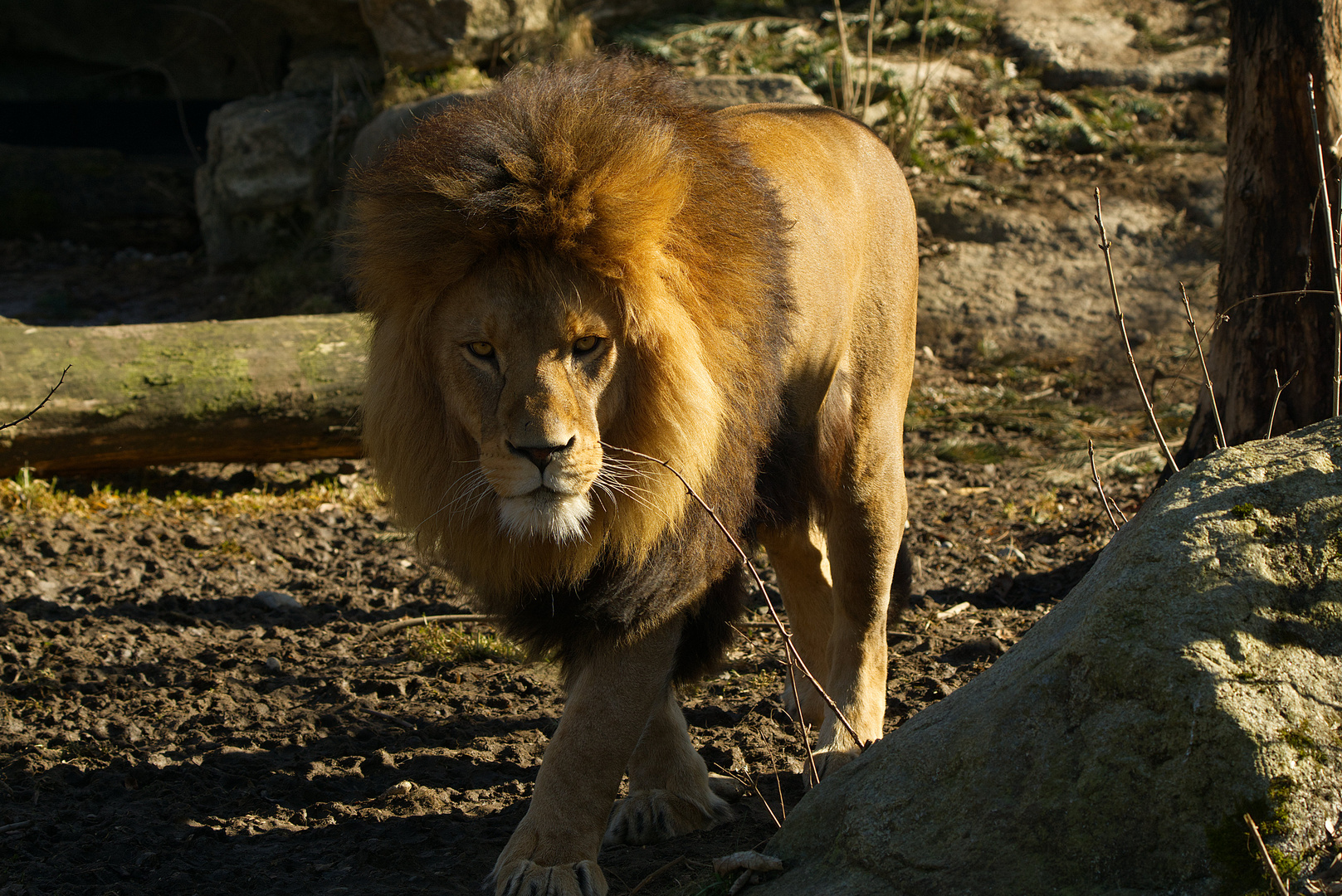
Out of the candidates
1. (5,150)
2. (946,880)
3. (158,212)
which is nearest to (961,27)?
(158,212)

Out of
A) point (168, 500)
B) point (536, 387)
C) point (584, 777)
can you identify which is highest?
point (536, 387)

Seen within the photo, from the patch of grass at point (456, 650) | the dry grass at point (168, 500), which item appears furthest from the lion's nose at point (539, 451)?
the dry grass at point (168, 500)

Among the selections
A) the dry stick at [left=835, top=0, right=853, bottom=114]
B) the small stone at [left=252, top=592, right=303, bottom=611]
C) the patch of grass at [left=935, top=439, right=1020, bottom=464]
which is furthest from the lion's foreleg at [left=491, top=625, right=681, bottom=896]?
the dry stick at [left=835, top=0, right=853, bottom=114]

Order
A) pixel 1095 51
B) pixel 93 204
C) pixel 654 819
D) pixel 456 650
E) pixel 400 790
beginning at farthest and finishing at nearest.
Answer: pixel 93 204 < pixel 1095 51 < pixel 456 650 < pixel 400 790 < pixel 654 819

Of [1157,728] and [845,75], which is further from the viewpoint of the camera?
[845,75]

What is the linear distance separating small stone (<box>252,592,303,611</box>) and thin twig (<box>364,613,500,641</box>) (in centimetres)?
48

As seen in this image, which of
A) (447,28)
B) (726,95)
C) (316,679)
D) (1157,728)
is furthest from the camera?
(447,28)

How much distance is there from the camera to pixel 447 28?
943 centimetres

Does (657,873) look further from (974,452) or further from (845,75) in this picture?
(845,75)

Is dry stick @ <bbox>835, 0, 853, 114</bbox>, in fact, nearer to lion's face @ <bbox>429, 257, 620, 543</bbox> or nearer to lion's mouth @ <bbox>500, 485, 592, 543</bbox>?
lion's face @ <bbox>429, 257, 620, 543</bbox>

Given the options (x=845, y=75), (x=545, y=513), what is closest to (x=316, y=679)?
(x=545, y=513)

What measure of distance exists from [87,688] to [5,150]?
8669mm

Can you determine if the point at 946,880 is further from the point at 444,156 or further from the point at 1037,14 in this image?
the point at 1037,14

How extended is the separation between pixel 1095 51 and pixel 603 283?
29.7ft
